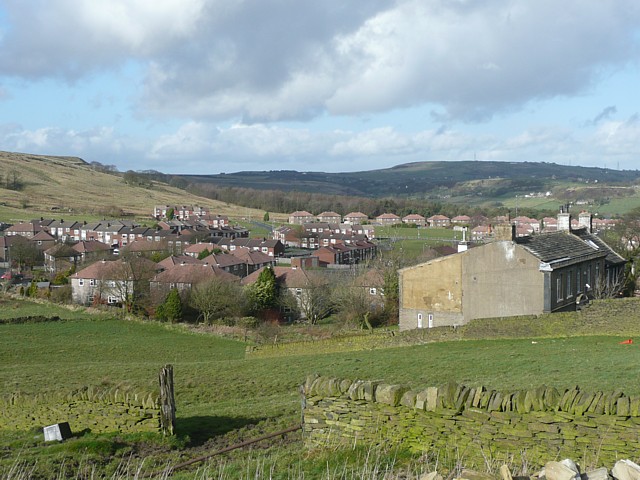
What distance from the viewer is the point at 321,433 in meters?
11.1

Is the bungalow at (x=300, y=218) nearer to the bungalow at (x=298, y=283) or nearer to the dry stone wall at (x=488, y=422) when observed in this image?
the bungalow at (x=298, y=283)

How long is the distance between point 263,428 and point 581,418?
7.54 m

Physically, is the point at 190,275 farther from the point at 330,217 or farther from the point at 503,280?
the point at 330,217

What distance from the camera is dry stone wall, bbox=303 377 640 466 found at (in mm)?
8883

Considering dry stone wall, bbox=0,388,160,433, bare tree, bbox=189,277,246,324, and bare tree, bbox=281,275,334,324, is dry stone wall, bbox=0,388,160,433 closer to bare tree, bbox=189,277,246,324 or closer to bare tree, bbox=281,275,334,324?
bare tree, bbox=189,277,246,324

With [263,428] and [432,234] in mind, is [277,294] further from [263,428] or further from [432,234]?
[432,234]

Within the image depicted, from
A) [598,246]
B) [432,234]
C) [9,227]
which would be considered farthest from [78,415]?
[432,234]

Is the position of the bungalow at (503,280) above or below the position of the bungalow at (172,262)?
above

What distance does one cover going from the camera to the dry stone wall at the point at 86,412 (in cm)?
1348

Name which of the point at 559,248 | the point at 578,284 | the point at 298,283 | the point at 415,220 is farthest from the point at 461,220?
the point at 559,248

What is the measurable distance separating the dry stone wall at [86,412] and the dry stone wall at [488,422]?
4.54 m

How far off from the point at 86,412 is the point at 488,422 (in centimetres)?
958

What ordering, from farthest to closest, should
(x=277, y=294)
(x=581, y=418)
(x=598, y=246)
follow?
1. (x=277, y=294)
2. (x=598, y=246)
3. (x=581, y=418)

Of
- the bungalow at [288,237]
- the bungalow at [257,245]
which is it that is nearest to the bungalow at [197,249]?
the bungalow at [257,245]
